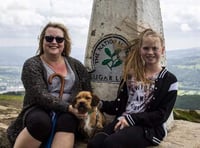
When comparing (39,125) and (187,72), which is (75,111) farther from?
(187,72)

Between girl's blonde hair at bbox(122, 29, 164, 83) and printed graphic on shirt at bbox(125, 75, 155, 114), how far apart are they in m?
0.08

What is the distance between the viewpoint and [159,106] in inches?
200

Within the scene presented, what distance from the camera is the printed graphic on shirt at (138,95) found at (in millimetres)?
5228

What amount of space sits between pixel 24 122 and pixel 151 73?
1860mm

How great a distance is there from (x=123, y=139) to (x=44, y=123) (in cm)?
104

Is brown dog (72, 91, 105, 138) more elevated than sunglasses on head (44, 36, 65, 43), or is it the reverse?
sunglasses on head (44, 36, 65, 43)

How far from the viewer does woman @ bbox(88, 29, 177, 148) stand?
4895 mm

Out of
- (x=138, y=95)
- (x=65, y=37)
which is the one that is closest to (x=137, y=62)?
(x=138, y=95)

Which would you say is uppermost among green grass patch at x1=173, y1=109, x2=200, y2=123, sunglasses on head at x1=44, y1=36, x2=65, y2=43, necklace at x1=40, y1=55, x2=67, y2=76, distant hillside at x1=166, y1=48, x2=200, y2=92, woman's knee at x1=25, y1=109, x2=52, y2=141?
sunglasses on head at x1=44, y1=36, x2=65, y2=43

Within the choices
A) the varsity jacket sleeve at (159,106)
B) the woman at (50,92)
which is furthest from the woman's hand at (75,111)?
the varsity jacket sleeve at (159,106)

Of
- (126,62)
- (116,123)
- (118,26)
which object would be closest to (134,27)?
(118,26)

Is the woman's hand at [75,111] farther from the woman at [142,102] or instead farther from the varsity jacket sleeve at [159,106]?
the varsity jacket sleeve at [159,106]

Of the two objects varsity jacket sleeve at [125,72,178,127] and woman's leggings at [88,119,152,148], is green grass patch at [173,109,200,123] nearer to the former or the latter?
varsity jacket sleeve at [125,72,178,127]

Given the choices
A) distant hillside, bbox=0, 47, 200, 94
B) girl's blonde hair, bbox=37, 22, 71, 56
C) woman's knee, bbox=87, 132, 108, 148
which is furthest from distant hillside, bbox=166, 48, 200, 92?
woman's knee, bbox=87, 132, 108, 148
